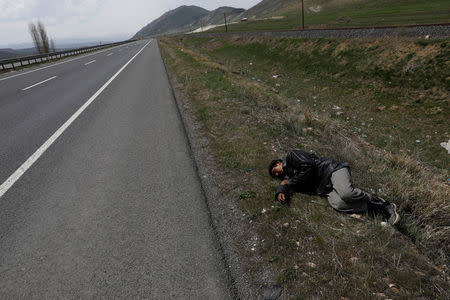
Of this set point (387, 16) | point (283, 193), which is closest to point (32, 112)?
point (283, 193)

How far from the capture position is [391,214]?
3.19 m

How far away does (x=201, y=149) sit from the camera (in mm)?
5051

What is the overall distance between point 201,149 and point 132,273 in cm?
287

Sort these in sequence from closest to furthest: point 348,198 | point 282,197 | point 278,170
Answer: point 348,198, point 282,197, point 278,170

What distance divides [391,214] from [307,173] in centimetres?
106

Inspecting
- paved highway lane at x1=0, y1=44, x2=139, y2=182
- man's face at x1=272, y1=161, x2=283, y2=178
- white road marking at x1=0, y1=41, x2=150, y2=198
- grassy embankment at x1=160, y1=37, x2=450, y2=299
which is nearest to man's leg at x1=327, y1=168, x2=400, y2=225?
grassy embankment at x1=160, y1=37, x2=450, y2=299

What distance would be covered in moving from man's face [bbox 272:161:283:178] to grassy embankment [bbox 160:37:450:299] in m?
0.16

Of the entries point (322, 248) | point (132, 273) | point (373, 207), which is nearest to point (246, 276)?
point (322, 248)

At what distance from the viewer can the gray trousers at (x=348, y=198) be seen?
3193mm

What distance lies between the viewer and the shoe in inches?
121

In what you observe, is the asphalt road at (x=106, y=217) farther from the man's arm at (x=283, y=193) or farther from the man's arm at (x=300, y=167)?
the man's arm at (x=300, y=167)

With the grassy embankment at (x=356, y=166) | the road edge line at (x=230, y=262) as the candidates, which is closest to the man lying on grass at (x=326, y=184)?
the grassy embankment at (x=356, y=166)

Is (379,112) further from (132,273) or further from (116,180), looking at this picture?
(132,273)

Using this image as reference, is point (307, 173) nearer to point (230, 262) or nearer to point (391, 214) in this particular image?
point (391, 214)
